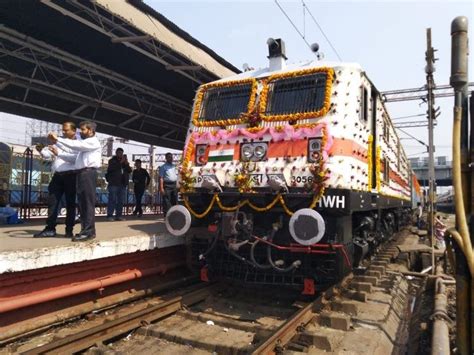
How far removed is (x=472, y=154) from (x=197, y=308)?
390 centimetres

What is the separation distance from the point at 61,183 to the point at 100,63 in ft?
14.1

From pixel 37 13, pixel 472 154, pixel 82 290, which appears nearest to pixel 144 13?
pixel 37 13

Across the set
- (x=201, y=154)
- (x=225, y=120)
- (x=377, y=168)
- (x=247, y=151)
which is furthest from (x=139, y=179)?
(x=377, y=168)

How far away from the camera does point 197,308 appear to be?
547cm

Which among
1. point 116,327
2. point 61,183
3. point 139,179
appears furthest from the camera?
point 139,179

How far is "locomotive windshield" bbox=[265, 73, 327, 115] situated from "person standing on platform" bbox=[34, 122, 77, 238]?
9.17ft

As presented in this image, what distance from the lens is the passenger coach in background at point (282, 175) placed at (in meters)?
5.29

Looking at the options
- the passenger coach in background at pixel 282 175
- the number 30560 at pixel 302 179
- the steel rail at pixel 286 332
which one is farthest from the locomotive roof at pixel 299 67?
the steel rail at pixel 286 332

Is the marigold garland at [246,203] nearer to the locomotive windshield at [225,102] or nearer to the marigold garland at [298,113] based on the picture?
the marigold garland at [298,113]

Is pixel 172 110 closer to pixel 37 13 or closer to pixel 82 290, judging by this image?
pixel 37 13

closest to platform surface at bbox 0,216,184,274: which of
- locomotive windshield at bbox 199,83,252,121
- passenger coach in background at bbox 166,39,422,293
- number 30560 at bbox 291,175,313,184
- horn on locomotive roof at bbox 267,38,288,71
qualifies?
passenger coach in background at bbox 166,39,422,293

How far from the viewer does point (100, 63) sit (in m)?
9.17

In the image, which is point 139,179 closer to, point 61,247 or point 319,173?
point 61,247

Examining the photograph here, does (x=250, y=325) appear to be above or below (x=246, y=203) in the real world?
below
